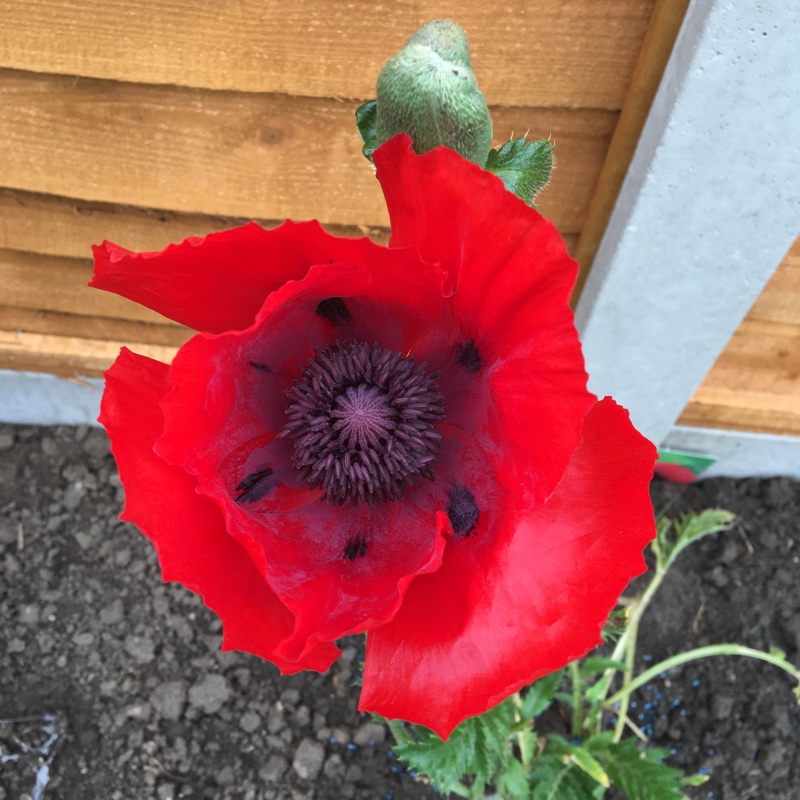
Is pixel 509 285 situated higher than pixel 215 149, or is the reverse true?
pixel 215 149

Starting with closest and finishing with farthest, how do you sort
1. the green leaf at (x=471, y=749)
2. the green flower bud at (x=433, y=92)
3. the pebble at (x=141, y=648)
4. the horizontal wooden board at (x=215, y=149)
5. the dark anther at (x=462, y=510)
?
the green flower bud at (x=433, y=92), the dark anther at (x=462, y=510), the green leaf at (x=471, y=749), the horizontal wooden board at (x=215, y=149), the pebble at (x=141, y=648)

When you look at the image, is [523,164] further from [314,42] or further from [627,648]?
[627,648]

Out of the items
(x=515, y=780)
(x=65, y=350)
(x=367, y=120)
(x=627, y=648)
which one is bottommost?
(x=515, y=780)

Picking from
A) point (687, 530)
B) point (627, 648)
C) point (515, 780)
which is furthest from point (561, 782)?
point (687, 530)

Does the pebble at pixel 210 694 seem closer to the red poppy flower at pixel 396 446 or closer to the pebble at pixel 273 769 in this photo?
the pebble at pixel 273 769

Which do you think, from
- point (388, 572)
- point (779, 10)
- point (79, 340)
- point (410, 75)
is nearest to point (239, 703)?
point (79, 340)

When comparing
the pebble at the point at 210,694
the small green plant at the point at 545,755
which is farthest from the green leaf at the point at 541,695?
the pebble at the point at 210,694
